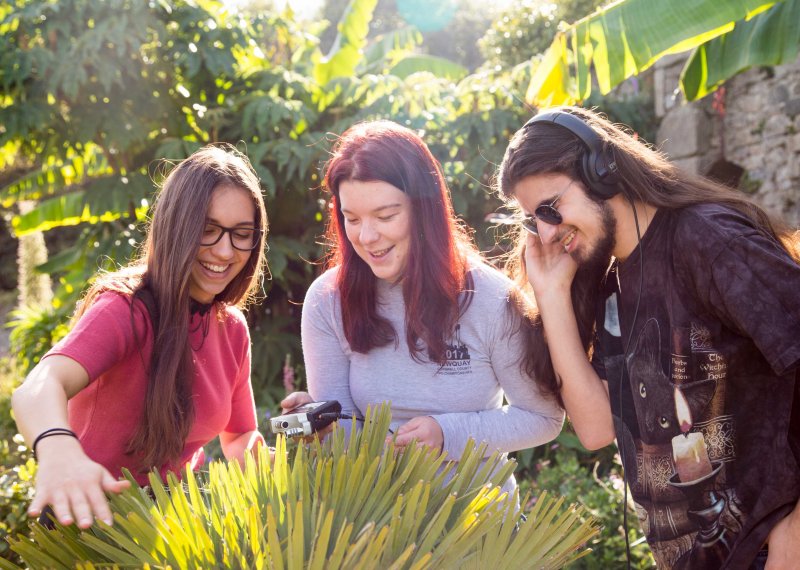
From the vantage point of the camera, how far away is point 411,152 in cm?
193

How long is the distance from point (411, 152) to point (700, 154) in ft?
19.5

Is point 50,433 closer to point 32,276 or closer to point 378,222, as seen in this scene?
point 378,222

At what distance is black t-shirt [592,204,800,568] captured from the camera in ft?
4.39

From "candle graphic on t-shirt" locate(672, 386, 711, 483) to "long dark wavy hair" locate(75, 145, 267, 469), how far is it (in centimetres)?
111

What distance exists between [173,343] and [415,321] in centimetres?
61

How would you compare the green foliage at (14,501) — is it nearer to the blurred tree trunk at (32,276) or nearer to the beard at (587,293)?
the beard at (587,293)

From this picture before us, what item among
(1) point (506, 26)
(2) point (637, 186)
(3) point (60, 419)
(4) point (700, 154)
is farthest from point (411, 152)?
(1) point (506, 26)

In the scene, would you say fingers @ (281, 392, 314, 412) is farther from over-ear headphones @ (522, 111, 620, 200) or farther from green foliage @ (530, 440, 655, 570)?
green foliage @ (530, 440, 655, 570)

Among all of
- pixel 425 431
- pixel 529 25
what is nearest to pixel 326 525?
pixel 425 431

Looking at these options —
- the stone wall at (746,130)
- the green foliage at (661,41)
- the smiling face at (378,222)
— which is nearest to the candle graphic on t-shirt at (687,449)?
the smiling face at (378,222)

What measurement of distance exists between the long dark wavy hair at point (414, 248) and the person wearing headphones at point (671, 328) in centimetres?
23

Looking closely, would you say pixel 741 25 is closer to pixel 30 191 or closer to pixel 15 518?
pixel 15 518

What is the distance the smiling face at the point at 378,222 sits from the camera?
1883 millimetres

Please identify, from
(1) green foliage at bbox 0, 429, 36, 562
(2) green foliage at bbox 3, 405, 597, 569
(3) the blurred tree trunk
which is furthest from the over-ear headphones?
(3) the blurred tree trunk
